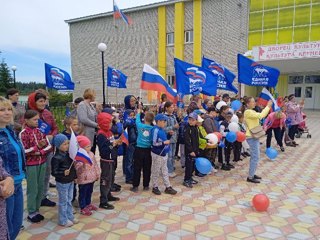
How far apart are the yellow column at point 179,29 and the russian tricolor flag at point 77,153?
23895 mm

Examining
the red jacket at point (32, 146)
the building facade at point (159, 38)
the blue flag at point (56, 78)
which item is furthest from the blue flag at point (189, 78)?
the building facade at point (159, 38)

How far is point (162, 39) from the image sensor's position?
27.4m

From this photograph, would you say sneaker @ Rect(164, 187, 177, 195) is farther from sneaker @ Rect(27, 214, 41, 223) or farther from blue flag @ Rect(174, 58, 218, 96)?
blue flag @ Rect(174, 58, 218, 96)

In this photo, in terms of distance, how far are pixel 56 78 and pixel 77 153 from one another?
6.35 m

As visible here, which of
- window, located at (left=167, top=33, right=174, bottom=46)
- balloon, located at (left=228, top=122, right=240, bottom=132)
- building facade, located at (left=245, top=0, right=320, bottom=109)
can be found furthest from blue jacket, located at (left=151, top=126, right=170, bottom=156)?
window, located at (left=167, top=33, right=174, bottom=46)

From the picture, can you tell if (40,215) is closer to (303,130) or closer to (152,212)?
(152,212)

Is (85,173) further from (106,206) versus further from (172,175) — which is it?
(172,175)

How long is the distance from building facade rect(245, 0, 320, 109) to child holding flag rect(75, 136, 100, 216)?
1905 centimetres

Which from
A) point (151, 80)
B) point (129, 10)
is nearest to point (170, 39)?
point (129, 10)

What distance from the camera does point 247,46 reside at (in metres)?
23.5

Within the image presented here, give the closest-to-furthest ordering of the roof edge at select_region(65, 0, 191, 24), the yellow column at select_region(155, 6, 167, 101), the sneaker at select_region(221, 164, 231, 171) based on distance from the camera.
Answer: the sneaker at select_region(221, 164, 231, 171) → the roof edge at select_region(65, 0, 191, 24) → the yellow column at select_region(155, 6, 167, 101)

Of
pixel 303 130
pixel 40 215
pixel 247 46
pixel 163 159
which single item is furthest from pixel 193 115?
pixel 247 46

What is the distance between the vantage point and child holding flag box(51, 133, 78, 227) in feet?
12.1

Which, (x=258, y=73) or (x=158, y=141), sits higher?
(x=258, y=73)
